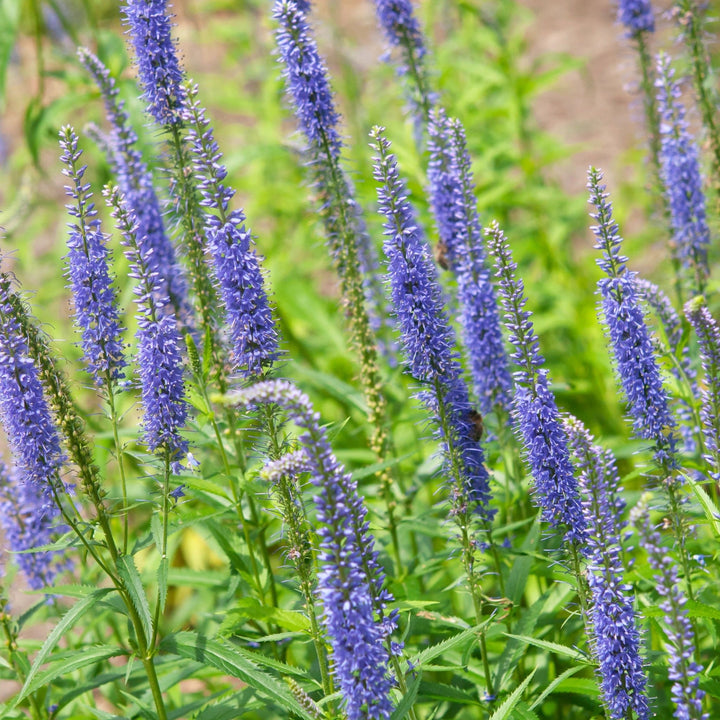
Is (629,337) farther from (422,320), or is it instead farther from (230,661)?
(230,661)

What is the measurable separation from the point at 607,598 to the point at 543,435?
715mm

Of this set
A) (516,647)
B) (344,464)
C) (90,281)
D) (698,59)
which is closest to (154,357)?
(90,281)

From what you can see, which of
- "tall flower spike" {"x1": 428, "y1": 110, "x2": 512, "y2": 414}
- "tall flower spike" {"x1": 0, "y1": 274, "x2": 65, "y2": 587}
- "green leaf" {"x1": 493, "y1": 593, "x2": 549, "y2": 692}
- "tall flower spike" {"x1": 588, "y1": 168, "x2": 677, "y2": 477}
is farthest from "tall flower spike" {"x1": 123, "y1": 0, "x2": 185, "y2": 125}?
"green leaf" {"x1": 493, "y1": 593, "x2": 549, "y2": 692}

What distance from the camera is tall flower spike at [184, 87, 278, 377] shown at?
3.86 m

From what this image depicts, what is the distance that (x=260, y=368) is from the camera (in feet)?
13.0

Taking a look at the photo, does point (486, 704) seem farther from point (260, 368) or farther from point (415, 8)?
point (415, 8)

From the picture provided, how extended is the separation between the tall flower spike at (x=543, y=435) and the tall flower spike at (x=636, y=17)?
9.34 feet

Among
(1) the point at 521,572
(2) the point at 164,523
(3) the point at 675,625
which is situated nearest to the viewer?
(3) the point at 675,625

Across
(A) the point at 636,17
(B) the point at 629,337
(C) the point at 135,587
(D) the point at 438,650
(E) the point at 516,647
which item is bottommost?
(E) the point at 516,647

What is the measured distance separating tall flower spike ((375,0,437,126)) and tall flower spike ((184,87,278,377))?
87.5 inches

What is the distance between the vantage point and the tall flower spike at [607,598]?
335 cm

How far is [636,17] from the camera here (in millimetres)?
5863

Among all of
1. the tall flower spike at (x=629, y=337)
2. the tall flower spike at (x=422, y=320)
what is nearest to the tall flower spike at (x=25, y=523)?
the tall flower spike at (x=422, y=320)

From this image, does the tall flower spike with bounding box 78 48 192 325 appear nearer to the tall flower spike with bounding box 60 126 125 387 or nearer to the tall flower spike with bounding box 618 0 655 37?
the tall flower spike with bounding box 60 126 125 387
